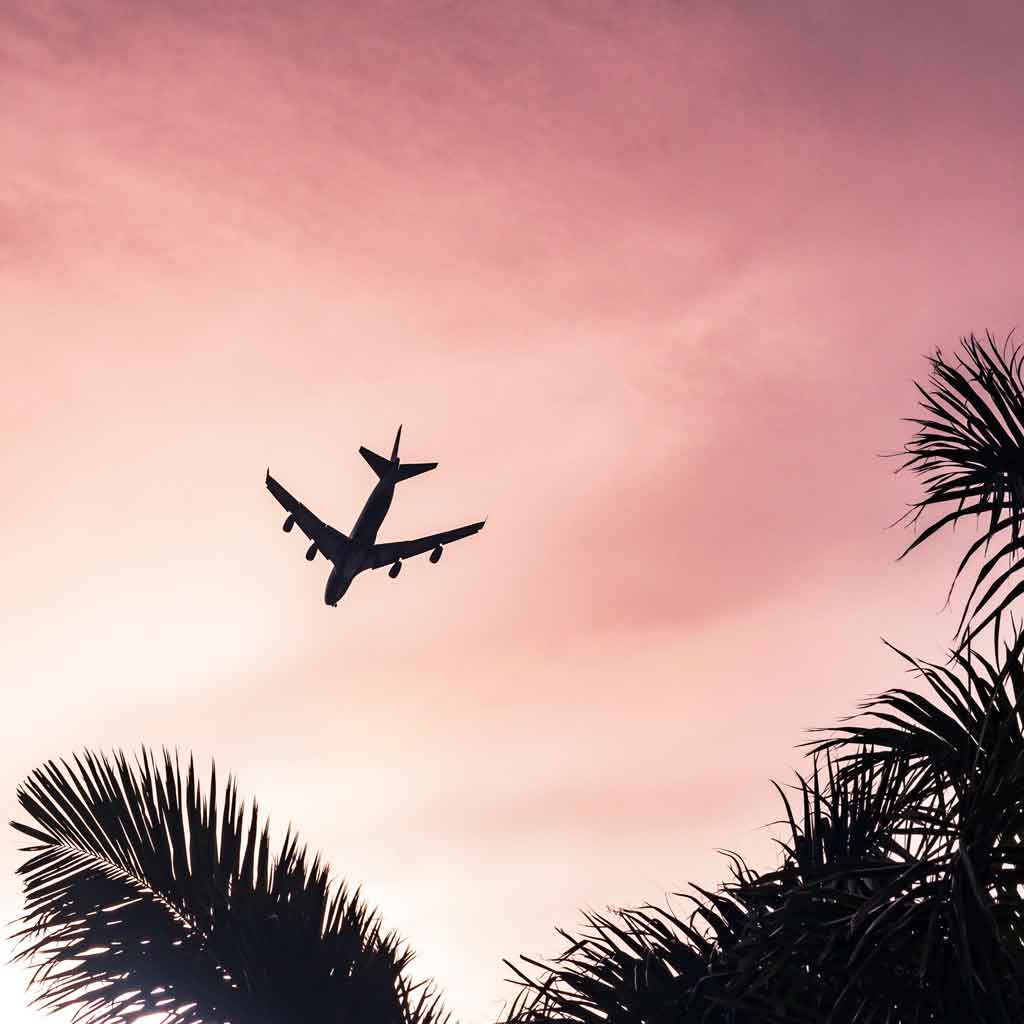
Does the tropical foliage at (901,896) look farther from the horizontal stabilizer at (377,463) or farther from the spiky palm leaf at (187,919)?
the horizontal stabilizer at (377,463)

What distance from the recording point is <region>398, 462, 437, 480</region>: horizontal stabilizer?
3878cm

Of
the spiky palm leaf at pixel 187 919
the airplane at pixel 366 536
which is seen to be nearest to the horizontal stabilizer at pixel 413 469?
the airplane at pixel 366 536

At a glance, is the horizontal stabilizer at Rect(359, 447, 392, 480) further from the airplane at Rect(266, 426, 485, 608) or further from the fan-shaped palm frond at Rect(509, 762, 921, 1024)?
the fan-shaped palm frond at Rect(509, 762, 921, 1024)

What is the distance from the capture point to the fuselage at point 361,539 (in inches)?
1524

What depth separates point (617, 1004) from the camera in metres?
5.88

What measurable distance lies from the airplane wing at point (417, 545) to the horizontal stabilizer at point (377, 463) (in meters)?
2.67

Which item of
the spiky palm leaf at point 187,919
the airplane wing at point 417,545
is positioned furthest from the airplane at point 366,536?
the spiky palm leaf at point 187,919

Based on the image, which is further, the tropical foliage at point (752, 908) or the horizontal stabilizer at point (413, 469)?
the horizontal stabilizer at point (413, 469)

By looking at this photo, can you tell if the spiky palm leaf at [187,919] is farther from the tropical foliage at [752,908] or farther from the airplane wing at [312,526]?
the airplane wing at [312,526]

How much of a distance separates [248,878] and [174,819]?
0.64m

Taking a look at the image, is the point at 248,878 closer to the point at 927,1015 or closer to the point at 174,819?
the point at 174,819

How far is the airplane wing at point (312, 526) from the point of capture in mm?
39875

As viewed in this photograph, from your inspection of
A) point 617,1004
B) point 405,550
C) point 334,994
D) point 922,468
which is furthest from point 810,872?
point 405,550

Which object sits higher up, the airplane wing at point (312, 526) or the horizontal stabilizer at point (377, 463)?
the horizontal stabilizer at point (377, 463)
